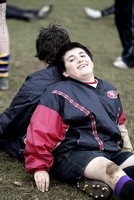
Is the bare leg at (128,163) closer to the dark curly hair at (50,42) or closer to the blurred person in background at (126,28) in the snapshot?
the dark curly hair at (50,42)

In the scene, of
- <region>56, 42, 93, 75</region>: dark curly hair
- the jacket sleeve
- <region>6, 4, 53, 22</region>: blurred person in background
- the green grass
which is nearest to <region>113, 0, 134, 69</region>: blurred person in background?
the green grass

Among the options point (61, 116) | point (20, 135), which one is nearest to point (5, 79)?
point (20, 135)

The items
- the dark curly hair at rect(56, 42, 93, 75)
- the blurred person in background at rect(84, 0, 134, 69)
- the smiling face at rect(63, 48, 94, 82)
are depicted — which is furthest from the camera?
the blurred person in background at rect(84, 0, 134, 69)

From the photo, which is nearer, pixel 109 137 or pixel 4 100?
pixel 109 137

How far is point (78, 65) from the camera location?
8.34 feet

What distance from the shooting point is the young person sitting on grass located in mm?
2223

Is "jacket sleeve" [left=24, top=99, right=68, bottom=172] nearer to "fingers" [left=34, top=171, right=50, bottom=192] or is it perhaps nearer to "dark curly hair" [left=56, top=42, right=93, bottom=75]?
"fingers" [left=34, top=171, right=50, bottom=192]

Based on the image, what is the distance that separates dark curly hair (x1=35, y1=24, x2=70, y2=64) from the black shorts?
2.71ft

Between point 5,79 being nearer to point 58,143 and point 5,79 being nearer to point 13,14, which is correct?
point 58,143

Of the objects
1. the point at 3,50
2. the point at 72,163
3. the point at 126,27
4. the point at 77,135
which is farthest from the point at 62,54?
the point at 126,27

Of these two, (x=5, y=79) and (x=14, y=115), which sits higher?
(x=14, y=115)

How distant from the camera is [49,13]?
28.2ft

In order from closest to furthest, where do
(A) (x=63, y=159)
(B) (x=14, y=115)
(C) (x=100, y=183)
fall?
(C) (x=100, y=183), (A) (x=63, y=159), (B) (x=14, y=115)

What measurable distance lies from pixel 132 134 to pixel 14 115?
1.12m
